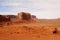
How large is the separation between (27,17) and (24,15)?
0.86 metres

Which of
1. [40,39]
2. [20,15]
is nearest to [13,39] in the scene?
[40,39]

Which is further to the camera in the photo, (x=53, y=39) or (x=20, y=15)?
(x=20, y=15)

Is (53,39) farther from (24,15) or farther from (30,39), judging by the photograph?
(24,15)

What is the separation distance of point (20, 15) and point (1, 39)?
21.5 meters

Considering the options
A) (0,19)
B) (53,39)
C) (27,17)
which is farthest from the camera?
(27,17)

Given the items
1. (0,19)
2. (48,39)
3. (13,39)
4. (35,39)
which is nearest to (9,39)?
(13,39)

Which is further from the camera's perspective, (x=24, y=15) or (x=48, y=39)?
(x=24, y=15)

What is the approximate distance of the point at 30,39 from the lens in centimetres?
1120

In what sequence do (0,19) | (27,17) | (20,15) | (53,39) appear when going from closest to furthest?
(53,39) < (0,19) < (20,15) < (27,17)

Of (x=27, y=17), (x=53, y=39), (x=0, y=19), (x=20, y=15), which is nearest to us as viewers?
(x=53, y=39)

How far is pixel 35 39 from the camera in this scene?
1113 cm

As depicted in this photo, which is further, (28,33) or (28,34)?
(28,33)

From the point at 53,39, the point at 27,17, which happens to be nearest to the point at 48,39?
the point at 53,39

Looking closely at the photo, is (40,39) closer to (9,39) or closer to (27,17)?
(9,39)
